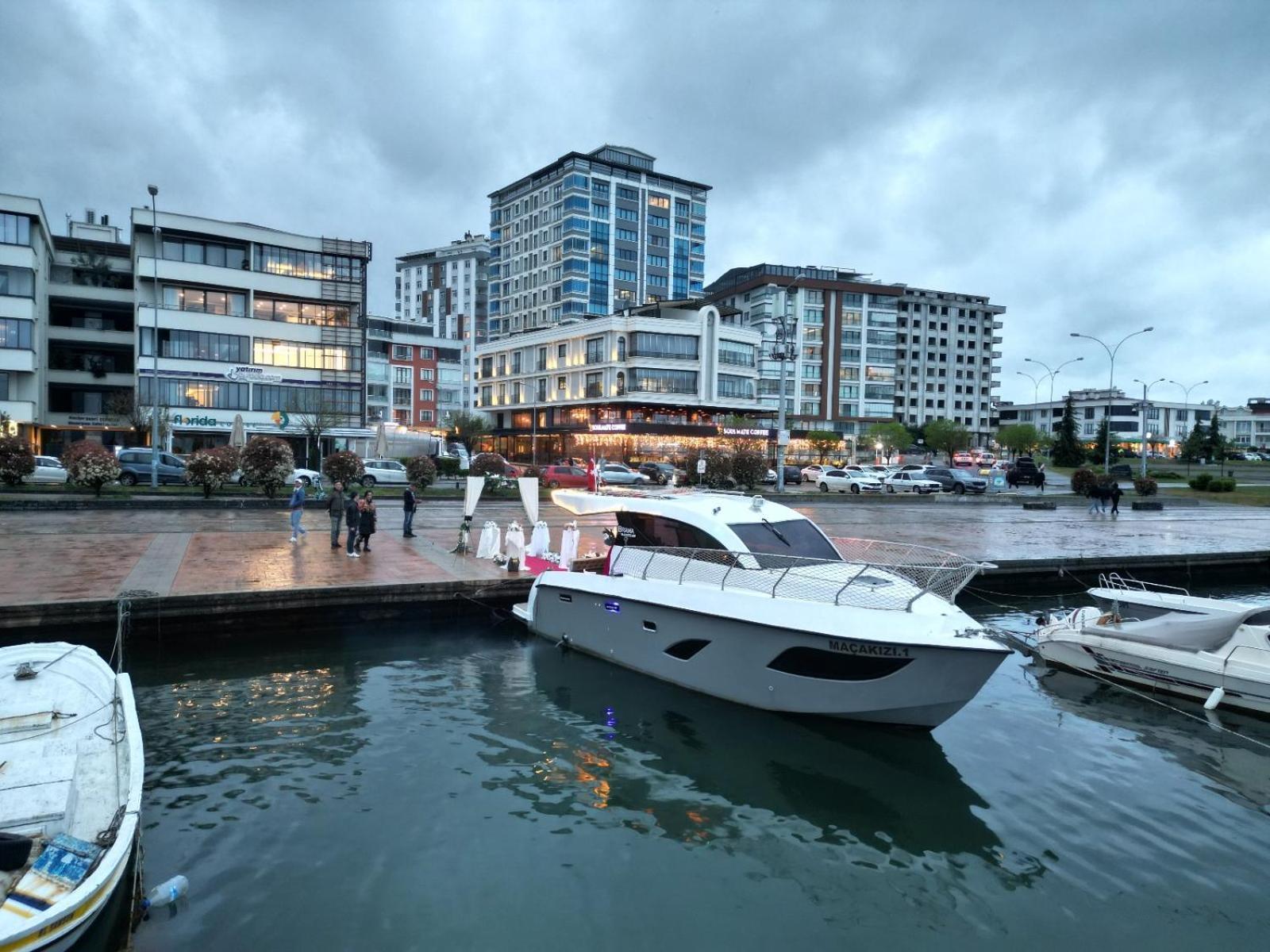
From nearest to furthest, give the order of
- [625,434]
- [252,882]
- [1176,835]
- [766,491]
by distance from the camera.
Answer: [252,882], [1176,835], [766,491], [625,434]

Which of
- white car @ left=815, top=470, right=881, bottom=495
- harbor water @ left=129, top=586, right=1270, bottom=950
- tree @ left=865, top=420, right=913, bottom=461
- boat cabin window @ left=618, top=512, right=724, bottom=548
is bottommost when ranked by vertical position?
harbor water @ left=129, top=586, right=1270, bottom=950

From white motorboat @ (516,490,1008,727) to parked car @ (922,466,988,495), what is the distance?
39.5 m

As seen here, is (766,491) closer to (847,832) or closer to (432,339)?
(847,832)

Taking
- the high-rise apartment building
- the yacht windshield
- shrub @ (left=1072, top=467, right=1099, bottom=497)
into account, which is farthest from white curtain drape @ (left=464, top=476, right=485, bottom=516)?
the high-rise apartment building

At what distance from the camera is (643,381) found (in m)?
80.1

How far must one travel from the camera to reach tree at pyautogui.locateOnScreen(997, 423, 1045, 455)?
109m

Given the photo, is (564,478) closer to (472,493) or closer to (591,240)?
(472,493)

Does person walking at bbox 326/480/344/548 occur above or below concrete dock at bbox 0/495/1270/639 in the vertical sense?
above

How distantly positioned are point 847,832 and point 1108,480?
39.1m

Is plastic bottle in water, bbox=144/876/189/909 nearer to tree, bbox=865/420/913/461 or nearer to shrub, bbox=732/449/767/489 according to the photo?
shrub, bbox=732/449/767/489

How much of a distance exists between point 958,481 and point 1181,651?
3961 centimetres

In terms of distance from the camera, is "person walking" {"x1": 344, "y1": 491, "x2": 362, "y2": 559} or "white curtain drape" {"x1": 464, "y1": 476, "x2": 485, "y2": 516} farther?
"white curtain drape" {"x1": 464, "y1": 476, "x2": 485, "y2": 516}

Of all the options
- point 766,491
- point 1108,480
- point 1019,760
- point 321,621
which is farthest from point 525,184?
point 1019,760

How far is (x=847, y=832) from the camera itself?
8.30 metres
